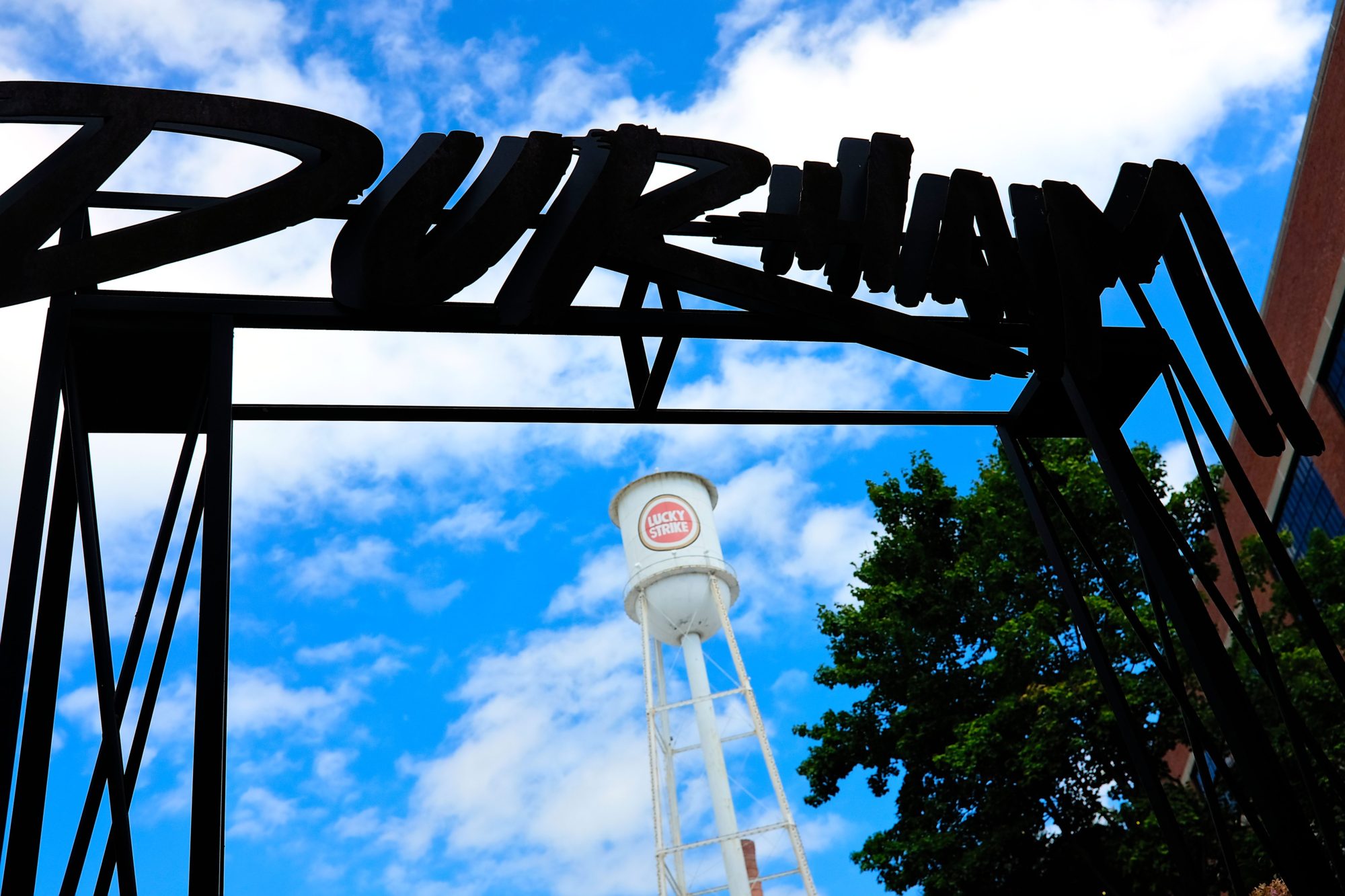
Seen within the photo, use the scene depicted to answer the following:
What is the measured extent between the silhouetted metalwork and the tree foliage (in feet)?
37.3

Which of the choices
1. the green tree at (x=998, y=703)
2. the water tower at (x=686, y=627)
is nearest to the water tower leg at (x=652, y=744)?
the water tower at (x=686, y=627)

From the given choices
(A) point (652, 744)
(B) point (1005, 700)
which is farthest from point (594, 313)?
(A) point (652, 744)

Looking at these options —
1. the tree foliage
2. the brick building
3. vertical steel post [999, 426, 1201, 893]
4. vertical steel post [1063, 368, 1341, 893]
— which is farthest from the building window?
vertical steel post [1063, 368, 1341, 893]

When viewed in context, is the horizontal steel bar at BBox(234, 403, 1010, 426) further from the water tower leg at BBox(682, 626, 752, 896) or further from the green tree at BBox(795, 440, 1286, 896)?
the water tower leg at BBox(682, 626, 752, 896)

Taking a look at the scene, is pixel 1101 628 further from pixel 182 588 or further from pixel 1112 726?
pixel 182 588

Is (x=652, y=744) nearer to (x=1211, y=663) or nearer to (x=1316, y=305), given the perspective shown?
(x=1316, y=305)

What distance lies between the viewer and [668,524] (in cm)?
2939

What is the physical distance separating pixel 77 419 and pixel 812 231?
3.99 metres

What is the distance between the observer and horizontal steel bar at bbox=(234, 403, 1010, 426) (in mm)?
6988

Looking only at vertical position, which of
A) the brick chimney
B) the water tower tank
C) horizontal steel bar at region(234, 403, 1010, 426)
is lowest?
horizontal steel bar at region(234, 403, 1010, 426)

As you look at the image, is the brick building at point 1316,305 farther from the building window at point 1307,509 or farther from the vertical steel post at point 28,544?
the vertical steel post at point 28,544

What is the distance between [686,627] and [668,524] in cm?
248

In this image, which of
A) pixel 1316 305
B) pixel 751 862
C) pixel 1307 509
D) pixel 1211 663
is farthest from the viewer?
pixel 1307 509

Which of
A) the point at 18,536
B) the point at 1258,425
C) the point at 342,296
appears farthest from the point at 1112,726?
the point at 18,536
